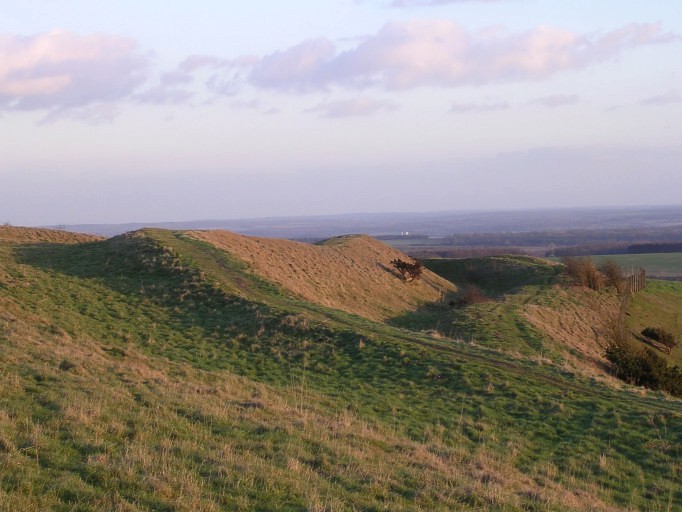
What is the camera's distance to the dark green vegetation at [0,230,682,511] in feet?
25.4

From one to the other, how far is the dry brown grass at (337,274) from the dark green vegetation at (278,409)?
192 inches

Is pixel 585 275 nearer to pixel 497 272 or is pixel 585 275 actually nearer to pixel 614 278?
pixel 614 278

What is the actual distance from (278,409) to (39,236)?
3289 centimetres

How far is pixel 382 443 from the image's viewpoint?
11312 mm

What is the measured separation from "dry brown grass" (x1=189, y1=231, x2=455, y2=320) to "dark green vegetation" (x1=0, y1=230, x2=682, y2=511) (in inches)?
192

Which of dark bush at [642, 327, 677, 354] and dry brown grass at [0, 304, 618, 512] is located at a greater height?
dry brown grass at [0, 304, 618, 512]

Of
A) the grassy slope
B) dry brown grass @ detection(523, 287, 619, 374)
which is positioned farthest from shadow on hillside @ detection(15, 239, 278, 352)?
the grassy slope

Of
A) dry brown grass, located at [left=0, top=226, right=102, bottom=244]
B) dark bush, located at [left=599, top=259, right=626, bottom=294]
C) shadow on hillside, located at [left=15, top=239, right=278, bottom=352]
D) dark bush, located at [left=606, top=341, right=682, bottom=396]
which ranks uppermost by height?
dry brown grass, located at [left=0, top=226, right=102, bottom=244]

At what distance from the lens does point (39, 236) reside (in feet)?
130

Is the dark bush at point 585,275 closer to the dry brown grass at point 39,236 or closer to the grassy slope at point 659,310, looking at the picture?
the grassy slope at point 659,310

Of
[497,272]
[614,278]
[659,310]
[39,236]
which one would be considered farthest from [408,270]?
[39,236]

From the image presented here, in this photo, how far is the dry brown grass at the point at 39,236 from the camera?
125 feet

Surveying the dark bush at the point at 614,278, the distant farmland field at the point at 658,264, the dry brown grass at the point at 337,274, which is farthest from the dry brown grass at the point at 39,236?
the distant farmland field at the point at 658,264

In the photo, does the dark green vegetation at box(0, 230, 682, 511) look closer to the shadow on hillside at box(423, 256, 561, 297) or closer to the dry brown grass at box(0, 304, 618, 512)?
the dry brown grass at box(0, 304, 618, 512)
